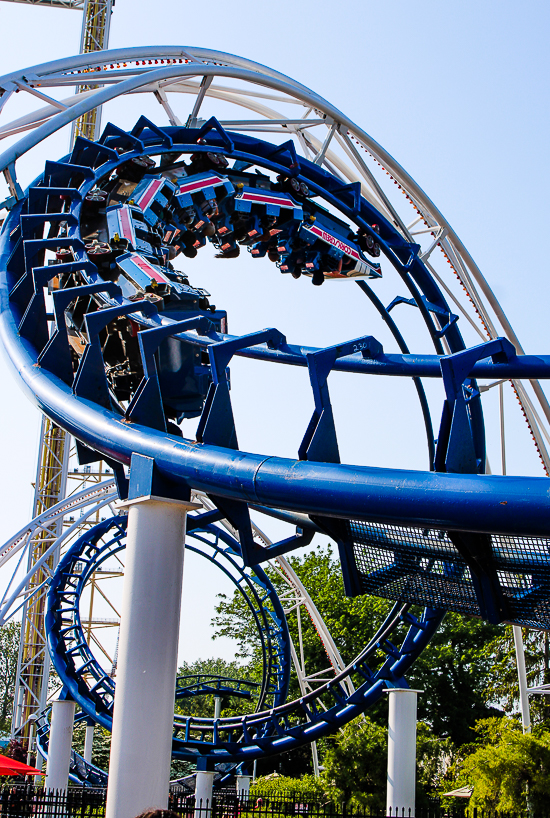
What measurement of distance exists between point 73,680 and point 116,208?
11.1 metres

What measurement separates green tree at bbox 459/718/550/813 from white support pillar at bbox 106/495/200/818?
12.0 m

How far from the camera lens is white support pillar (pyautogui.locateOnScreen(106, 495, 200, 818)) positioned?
4.57m

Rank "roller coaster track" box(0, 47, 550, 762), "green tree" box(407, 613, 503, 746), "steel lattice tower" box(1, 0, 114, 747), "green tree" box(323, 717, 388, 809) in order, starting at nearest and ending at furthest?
"roller coaster track" box(0, 47, 550, 762)
"green tree" box(323, 717, 388, 809)
"steel lattice tower" box(1, 0, 114, 747)
"green tree" box(407, 613, 503, 746)

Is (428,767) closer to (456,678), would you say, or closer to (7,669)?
(456,678)

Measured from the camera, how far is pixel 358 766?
19531 mm

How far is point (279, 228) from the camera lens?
33.1 ft

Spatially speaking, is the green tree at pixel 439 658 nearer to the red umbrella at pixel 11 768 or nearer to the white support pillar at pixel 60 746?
the white support pillar at pixel 60 746

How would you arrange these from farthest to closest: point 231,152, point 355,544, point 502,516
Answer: point 231,152 < point 355,544 < point 502,516

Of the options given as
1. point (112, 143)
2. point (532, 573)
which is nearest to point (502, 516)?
point (532, 573)

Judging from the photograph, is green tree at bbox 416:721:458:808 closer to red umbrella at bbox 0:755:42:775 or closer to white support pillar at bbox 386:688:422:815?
white support pillar at bbox 386:688:422:815

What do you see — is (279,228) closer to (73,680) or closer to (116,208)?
(116,208)

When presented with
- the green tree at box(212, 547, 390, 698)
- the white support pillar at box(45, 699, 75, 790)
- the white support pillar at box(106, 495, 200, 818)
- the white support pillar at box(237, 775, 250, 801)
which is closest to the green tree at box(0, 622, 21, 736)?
the green tree at box(212, 547, 390, 698)

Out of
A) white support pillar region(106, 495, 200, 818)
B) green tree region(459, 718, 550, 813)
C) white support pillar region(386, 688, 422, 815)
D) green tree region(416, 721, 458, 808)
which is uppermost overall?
white support pillar region(106, 495, 200, 818)

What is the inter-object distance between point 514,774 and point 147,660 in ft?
41.9
